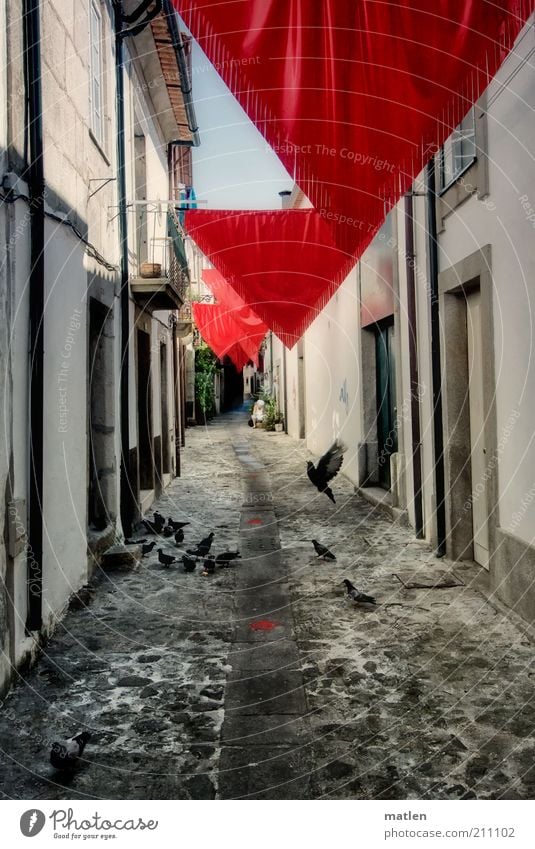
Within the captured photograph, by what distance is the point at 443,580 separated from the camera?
6129 mm

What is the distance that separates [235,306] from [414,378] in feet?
35.2

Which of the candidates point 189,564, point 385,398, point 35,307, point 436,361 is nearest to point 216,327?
point 385,398

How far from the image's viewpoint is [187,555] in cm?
704

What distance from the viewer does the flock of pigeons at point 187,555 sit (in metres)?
3.04

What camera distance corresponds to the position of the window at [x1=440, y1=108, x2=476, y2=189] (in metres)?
5.98

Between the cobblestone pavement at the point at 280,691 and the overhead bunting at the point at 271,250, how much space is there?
13.1 feet

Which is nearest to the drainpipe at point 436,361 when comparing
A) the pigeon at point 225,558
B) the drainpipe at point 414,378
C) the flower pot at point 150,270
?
the drainpipe at point 414,378

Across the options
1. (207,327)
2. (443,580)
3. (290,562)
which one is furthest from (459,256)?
(207,327)

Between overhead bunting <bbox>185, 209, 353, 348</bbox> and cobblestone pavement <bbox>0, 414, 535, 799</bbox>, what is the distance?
3.99m

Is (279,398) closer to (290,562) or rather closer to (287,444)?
(287,444)

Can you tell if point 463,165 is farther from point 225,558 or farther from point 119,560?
point 119,560

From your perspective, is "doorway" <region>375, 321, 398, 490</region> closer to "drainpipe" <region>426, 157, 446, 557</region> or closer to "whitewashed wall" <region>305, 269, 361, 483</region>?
"whitewashed wall" <region>305, 269, 361, 483</region>

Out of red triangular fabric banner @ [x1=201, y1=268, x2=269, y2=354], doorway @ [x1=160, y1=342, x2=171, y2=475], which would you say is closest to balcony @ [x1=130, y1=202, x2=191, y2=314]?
doorway @ [x1=160, y1=342, x2=171, y2=475]
